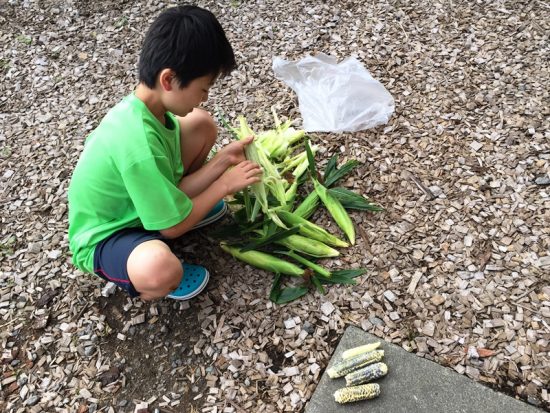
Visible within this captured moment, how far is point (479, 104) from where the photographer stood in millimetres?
3564

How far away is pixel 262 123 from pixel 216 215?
97cm

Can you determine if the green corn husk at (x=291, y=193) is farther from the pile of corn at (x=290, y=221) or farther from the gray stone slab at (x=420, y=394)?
the gray stone slab at (x=420, y=394)

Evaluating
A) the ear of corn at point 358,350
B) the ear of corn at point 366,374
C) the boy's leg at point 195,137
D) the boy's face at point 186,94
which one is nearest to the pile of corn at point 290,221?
the boy's leg at point 195,137

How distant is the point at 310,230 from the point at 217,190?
63 cm

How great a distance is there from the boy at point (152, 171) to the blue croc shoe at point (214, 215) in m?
0.28

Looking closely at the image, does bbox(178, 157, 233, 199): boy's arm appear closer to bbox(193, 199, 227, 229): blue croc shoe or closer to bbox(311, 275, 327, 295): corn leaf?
bbox(193, 199, 227, 229): blue croc shoe

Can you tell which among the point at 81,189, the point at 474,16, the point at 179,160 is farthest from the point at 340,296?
the point at 474,16

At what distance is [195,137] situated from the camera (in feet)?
9.09

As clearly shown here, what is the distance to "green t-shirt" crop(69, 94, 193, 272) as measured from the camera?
218 cm

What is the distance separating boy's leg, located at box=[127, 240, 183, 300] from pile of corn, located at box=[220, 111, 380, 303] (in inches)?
21.7

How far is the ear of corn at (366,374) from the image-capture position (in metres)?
2.29

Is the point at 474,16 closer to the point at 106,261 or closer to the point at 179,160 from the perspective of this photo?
the point at 179,160

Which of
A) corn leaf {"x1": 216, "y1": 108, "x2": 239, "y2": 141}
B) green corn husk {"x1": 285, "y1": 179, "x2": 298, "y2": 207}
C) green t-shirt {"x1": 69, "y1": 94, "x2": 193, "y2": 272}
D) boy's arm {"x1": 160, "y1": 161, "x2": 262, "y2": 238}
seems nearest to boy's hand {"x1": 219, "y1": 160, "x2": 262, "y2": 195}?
boy's arm {"x1": 160, "y1": 161, "x2": 262, "y2": 238}

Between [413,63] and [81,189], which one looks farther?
[413,63]
